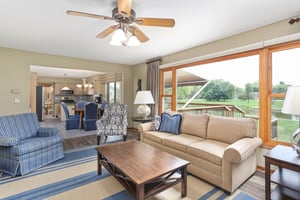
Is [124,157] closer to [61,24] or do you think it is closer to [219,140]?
[219,140]

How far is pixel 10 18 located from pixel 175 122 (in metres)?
3.23

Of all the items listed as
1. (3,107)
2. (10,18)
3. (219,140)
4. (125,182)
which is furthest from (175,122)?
(3,107)

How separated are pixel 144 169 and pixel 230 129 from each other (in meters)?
1.63

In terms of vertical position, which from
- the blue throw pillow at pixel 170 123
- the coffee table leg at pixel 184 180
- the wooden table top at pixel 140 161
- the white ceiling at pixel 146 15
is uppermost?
the white ceiling at pixel 146 15

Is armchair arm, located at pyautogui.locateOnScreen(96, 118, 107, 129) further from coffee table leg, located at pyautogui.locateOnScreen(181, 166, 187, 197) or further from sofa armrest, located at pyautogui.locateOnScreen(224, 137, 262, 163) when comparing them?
sofa armrest, located at pyautogui.locateOnScreen(224, 137, 262, 163)

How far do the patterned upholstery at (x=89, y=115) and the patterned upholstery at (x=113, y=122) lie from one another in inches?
60.7

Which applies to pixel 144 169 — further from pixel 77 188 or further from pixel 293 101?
pixel 293 101

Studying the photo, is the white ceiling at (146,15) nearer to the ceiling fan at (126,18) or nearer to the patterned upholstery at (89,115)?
the ceiling fan at (126,18)

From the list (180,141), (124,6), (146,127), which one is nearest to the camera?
(124,6)

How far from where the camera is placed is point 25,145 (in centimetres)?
245

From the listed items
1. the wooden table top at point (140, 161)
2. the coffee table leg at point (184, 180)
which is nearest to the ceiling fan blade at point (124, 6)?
the wooden table top at point (140, 161)

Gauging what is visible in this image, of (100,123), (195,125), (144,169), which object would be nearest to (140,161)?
(144,169)

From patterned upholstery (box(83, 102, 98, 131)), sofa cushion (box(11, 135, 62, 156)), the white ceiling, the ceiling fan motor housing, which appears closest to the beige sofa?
the white ceiling

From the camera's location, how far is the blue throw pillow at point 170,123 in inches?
128
